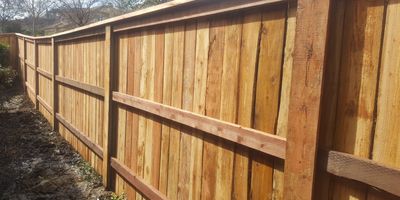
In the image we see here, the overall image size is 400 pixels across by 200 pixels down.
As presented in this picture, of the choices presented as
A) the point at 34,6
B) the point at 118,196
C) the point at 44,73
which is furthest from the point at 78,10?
the point at 118,196

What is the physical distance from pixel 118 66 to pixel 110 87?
0.91ft

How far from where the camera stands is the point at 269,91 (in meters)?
1.99

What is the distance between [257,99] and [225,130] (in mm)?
340

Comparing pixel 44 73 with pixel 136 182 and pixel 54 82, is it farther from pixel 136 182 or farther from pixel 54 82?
pixel 136 182

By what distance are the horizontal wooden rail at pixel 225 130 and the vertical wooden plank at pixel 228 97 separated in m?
0.06

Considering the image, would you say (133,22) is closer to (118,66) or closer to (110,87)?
(118,66)

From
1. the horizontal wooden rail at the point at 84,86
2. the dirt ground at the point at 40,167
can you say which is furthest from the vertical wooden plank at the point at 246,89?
the horizontal wooden rail at the point at 84,86

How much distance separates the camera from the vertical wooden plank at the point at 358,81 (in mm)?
1462

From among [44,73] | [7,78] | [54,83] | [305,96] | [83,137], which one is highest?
[305,96]

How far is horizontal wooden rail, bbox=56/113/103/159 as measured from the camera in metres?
4.84

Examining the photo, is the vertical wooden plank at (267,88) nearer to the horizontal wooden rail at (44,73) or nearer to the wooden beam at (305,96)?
the wooden beam at (305,96)

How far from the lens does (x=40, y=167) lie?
5.36 m

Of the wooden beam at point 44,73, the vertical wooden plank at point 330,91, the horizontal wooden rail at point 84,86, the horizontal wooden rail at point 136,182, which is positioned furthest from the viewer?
the wooden beam at point 44,73

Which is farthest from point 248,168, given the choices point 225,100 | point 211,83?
point 211,83
